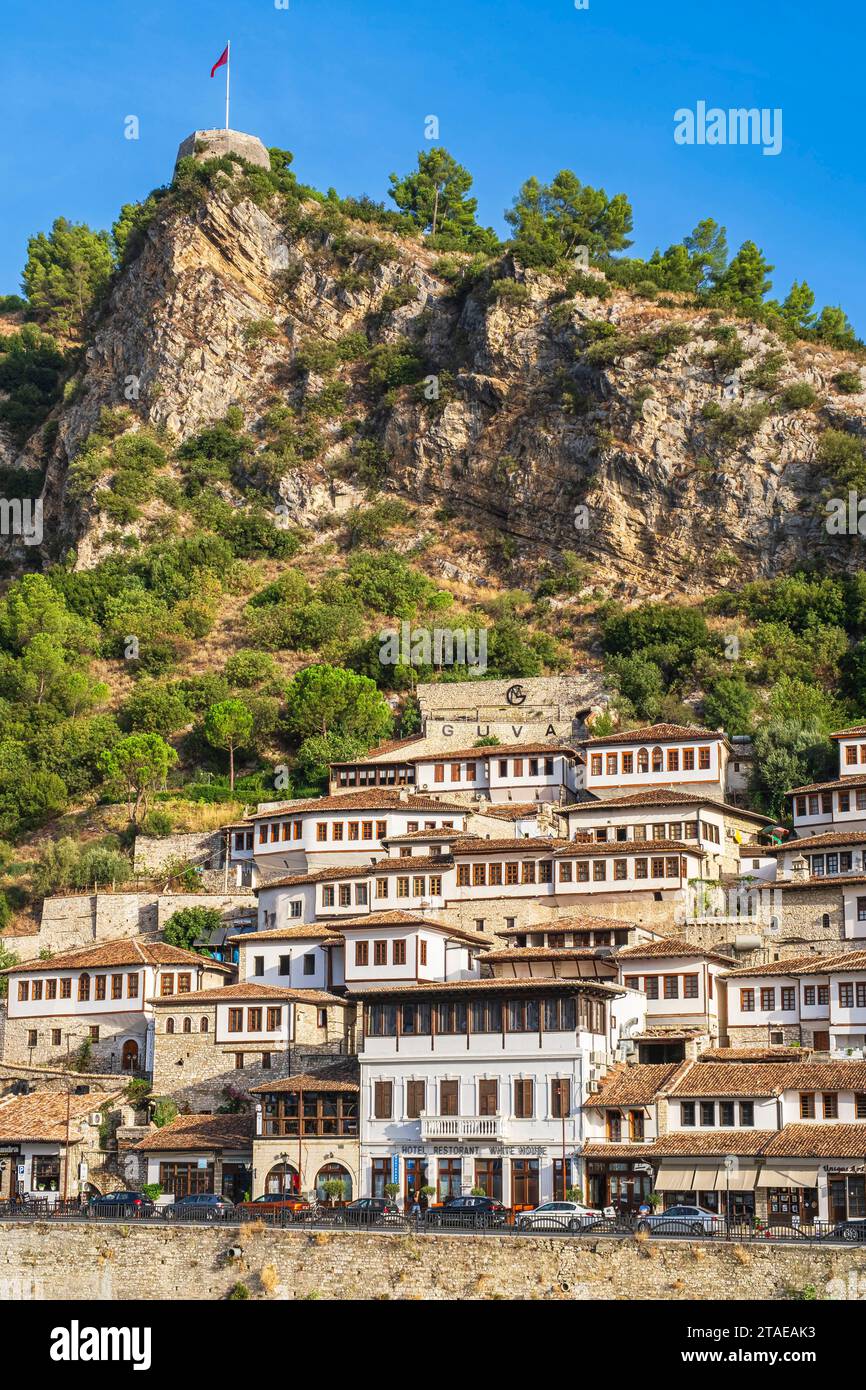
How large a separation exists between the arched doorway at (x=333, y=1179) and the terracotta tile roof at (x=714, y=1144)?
10035mm

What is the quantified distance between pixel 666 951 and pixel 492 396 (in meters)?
67.2

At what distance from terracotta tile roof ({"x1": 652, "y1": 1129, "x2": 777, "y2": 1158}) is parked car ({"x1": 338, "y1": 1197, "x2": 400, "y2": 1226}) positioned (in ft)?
27.8

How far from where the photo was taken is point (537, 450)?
121m

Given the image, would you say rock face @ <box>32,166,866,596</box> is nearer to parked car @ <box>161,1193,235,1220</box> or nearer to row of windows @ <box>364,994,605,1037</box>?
row of windows @ <box>364,994,605,1037</box>

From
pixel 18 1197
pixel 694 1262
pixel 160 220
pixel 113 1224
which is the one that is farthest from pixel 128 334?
pixel 694 1262

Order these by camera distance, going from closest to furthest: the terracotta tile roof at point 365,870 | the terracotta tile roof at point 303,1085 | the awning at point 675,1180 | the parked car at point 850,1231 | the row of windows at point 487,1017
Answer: the parked car at point 850,1231, the awning at point 675,1180, the row of windows at point 487,1017, the terracotta tile roof at point 303,1085, the terracotta tile roof at point 365,870

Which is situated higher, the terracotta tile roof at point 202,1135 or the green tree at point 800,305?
the green tree at point 800,305

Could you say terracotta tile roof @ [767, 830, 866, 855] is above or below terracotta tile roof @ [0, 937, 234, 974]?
above

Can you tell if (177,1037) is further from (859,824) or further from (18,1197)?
(859,824)

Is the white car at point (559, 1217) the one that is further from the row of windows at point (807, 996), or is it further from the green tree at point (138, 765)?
the green tree at point (138, 765)

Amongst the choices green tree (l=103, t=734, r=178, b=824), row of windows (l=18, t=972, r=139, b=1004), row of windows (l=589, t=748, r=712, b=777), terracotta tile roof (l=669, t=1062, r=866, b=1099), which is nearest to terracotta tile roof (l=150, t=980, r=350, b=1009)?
row of windows (l=18, t=972, r=139, b=1004)

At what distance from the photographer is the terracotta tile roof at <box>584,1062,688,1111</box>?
188 feet

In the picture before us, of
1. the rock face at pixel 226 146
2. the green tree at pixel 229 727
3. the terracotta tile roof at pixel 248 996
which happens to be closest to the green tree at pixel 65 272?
the rock face at pixel 226 146

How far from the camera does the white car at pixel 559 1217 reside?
48125 millimetres
